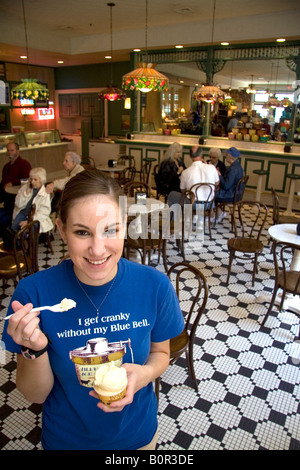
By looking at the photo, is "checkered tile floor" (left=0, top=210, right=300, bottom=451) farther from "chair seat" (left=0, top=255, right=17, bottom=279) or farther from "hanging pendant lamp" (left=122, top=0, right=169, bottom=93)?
"hanging pendant lamp" (left=122, top=0, right=169, bottom=93)

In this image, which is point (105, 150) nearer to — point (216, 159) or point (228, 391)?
point (216, 159)

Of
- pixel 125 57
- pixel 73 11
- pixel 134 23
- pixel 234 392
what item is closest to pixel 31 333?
pixel 234 392

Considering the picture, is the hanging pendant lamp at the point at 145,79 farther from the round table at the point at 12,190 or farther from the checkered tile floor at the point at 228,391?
the checkered tile floor at the point at 228,391

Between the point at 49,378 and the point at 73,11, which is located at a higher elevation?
the point at 73,11

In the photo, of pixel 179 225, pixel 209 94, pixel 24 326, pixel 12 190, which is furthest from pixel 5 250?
pixel 209 94

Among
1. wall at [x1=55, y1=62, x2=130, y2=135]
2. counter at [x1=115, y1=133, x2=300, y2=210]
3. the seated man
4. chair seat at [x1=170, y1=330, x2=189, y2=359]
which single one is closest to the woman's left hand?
chair seat at [x1=170, y1=330, x2=189, y2=359]

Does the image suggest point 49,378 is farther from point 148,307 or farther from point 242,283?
point 242,283

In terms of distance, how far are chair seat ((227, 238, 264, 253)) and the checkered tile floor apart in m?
0.48

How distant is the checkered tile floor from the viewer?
199cm

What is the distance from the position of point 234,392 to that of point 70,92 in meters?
10.8

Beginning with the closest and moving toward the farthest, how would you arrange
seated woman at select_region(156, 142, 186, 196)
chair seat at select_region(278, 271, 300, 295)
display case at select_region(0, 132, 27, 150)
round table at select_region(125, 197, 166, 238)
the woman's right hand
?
the woman's right hand → chair seat at select_region(278, 271, 300, 295) → round table at select_region(125, 197, 166, 238) → seated woman at select_region(156, 142, 186, 196) → display case at select_region(0, 132, 27, 150)

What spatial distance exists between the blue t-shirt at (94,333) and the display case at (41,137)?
8.37 meters

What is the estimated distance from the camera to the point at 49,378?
0.95 m

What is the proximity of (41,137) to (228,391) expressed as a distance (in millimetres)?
8324
